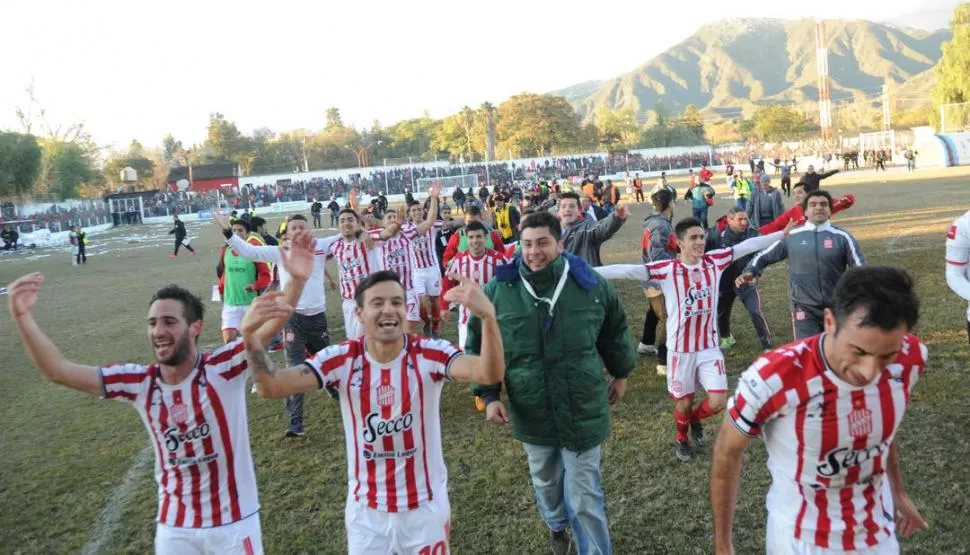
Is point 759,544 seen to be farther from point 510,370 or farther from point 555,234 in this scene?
point 555,234

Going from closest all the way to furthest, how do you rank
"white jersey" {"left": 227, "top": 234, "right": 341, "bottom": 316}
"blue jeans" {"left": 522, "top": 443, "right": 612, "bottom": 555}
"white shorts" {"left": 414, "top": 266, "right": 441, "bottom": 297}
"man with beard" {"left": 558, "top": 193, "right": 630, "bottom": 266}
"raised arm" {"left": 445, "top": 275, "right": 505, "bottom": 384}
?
"raised arm" {"left": 445, "top": 275, "right": 505, "bottom": 384}, "blue jeans" {"left": 522, "top": 443, "right": 612, "bottom": 555}, "white jersey" {"left": 227, "top": 234, "right": 341, "bottom": 316}, "man with beard" {"left": 558, "top": 193, "right": 630, "bottom": 266}, "white shorts" {"left": 414, "top": 266, "right": 441, "bottom": 297}

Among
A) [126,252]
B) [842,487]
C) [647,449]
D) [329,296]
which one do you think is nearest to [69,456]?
[647,449]

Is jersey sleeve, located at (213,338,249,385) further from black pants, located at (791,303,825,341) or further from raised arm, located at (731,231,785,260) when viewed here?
black pants, located at (791,303,825,341)

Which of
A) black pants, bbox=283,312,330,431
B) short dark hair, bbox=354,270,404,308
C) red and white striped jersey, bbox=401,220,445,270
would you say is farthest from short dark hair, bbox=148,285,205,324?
red and white striped jersey, bbox=401,220,445,270

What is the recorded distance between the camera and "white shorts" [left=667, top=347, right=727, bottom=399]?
5.48 meters

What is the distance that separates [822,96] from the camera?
337 feet

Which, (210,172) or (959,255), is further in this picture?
(210,172)

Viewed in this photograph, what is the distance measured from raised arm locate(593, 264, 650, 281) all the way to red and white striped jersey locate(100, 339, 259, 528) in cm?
301

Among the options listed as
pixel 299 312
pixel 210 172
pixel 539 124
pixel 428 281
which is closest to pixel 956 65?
pixel 539 124

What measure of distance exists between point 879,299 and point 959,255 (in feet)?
11.2

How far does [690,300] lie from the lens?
5.61 meters

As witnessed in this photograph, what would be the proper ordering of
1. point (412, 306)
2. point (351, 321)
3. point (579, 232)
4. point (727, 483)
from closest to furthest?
point (727, 483), point (351, 321), point (579, 232), point (412, 306)

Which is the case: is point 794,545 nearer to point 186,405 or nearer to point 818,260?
point 186,405

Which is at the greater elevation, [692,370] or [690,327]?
[690,327]
